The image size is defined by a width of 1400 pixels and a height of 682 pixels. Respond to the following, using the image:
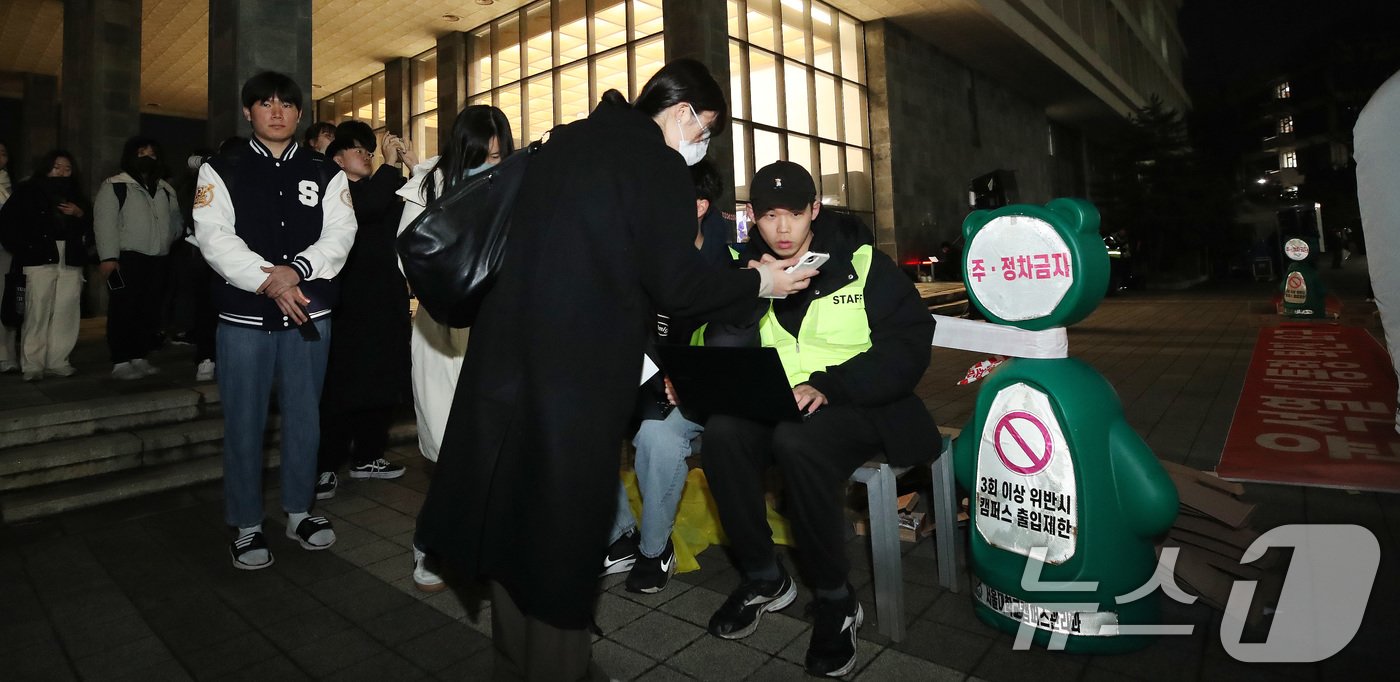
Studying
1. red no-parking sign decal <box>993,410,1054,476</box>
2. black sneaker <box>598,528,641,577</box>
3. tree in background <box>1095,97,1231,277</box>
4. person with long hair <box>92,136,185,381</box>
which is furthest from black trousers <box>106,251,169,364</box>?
tree in background <box>1095,97,1231,277</box>

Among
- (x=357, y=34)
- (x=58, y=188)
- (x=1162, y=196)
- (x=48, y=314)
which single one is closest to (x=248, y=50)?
(x=58, y=188)

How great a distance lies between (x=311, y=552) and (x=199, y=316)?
3289 mm

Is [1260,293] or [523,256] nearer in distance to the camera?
[523,256]

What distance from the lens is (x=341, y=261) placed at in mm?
3271

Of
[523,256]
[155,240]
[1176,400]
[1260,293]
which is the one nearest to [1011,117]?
[1260,293]

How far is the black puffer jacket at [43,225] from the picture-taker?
17.5 feet

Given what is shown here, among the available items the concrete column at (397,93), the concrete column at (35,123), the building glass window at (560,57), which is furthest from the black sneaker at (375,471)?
the concrete column at (397,93)

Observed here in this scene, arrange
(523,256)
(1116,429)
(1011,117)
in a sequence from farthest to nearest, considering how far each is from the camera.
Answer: (1011,117)
(1116,429)
(523,256)

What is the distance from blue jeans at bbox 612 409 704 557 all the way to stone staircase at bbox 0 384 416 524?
3091mm

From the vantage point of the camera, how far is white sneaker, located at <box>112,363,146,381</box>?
5.45m

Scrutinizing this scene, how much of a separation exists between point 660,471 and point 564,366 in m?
1.33

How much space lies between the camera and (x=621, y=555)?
303 cm

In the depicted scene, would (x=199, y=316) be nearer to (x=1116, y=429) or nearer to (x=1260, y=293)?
(x=1116, y=429)

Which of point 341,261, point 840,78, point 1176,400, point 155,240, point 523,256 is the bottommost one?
point 1176,400
